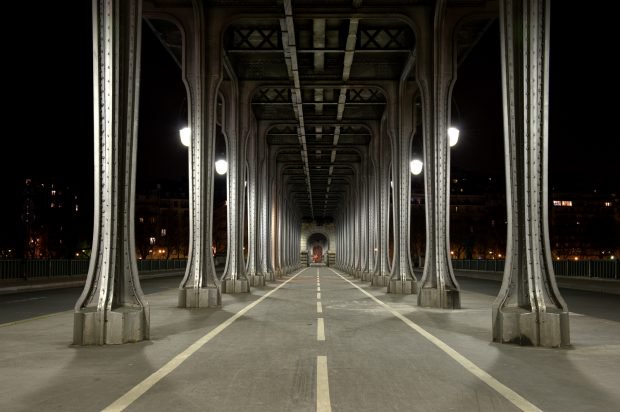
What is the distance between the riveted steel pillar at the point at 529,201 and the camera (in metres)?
10.4

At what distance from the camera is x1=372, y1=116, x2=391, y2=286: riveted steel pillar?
3422 cm

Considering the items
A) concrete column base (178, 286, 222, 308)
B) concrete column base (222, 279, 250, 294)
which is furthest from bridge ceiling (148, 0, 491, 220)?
concrete column base (222, 279, 250, 294)

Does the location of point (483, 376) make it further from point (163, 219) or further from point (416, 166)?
point (163, 219)

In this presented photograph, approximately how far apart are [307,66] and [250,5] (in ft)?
25.3

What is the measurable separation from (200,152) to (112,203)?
9.14 metres

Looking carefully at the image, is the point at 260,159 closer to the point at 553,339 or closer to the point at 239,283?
the point at 239,283

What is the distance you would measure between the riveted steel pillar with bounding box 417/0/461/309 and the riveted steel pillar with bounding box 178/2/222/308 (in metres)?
6.72

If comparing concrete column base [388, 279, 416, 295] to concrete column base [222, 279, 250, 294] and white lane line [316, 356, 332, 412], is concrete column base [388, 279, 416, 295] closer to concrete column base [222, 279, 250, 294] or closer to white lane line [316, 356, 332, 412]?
concrete column base [222, 279, 250, 294]

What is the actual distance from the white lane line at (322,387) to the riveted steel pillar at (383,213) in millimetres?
25396

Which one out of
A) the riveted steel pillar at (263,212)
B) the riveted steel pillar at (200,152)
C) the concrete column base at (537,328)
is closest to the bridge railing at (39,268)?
the riveted steel pillar at (263,212)

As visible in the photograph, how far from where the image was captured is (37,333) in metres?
12.1

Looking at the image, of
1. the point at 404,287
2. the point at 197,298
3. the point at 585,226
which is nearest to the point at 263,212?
the point at 404,287

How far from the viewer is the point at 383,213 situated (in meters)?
35.7

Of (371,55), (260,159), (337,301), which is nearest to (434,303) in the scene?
(337,301)
